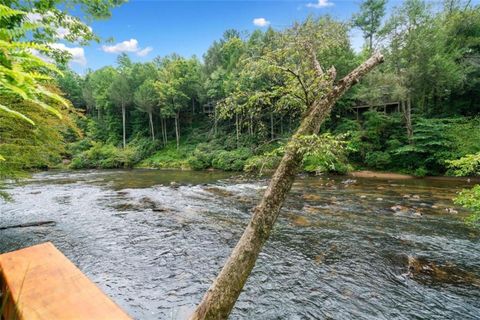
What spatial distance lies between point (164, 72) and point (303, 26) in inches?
1372

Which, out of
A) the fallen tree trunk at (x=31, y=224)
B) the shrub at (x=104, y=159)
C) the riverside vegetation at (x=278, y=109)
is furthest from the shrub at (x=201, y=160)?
the fallen tree trunk at (x=31, y=224)

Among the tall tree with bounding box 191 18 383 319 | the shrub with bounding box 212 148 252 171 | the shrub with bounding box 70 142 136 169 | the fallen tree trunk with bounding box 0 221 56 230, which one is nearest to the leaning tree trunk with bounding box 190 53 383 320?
the tall tree with bounding box 191 18 383 319

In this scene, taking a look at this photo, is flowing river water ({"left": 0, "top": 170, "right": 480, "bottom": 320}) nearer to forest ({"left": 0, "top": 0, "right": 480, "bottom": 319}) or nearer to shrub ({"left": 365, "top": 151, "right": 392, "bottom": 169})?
forest ({"left": 0, "top": 0, "right": 480, "bottom": 319})

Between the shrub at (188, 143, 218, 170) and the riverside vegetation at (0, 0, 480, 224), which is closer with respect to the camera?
the riverside vegetation at (0, 0, 480, 224)

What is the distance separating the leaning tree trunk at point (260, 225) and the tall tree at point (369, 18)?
3209 centimetres

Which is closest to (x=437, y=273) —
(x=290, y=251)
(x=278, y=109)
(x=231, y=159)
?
(x=290, y=251)

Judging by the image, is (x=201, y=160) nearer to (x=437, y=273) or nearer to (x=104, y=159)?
(x=104, y=159)

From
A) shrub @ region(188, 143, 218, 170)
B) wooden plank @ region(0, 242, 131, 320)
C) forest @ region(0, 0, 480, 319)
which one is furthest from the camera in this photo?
shrub @ region(188, 143, 218, 170)

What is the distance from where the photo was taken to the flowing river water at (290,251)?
429cm

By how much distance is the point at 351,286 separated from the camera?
4.76m

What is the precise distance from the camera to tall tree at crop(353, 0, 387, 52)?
28953 millimetres

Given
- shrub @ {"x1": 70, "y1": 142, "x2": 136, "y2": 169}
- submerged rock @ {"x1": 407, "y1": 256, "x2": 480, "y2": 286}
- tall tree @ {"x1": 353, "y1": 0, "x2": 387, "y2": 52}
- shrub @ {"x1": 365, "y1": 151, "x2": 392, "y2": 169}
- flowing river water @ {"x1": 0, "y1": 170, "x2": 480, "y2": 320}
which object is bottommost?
submerged rock @ {"x1": 407, "y1": 256, "x2": 480, "y2": 286}

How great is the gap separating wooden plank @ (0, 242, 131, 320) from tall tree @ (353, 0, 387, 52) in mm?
34090

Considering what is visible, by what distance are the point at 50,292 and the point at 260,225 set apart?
1.64 meters
